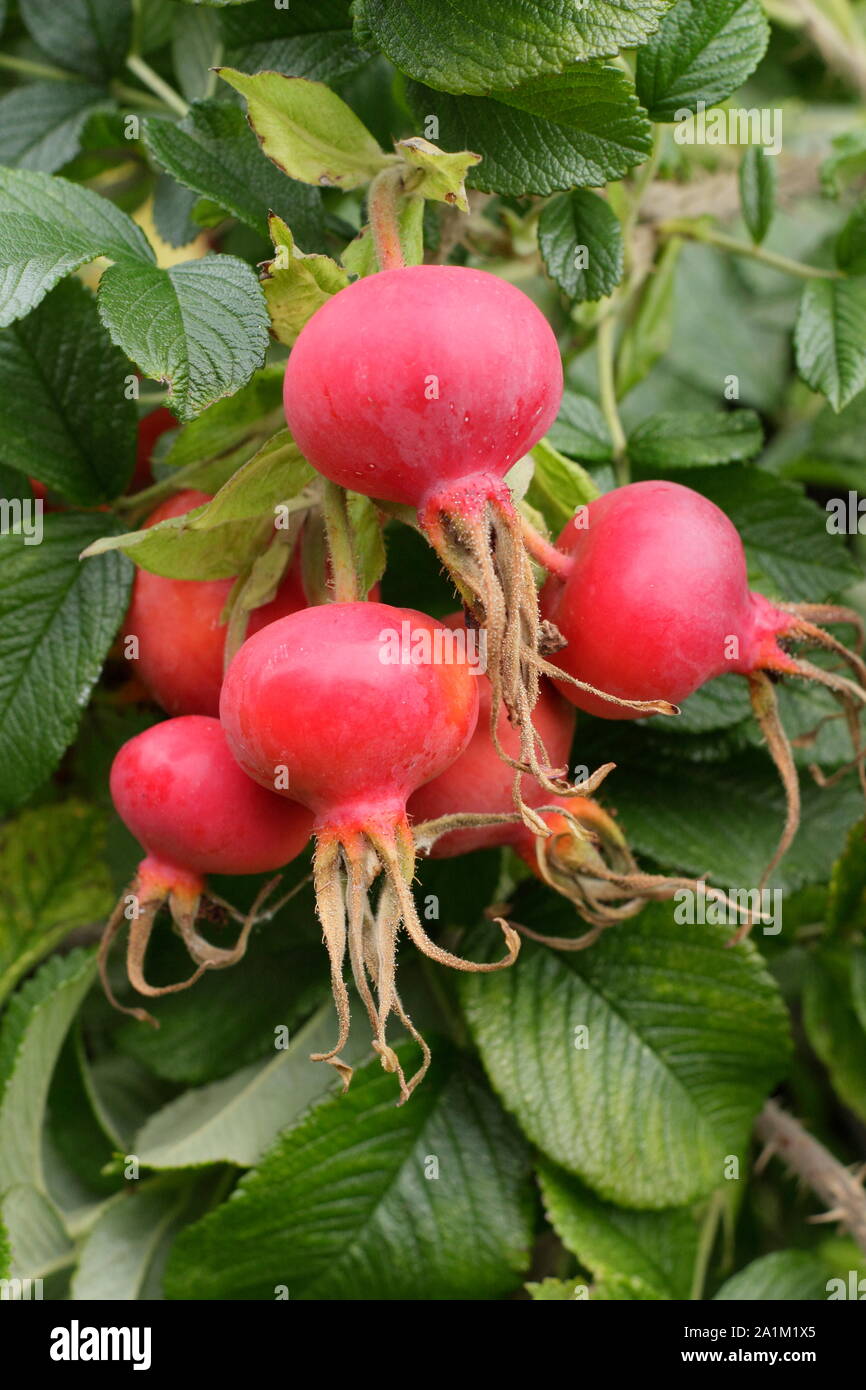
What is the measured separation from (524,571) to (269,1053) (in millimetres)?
754

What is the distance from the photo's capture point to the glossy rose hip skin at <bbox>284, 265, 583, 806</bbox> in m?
0.71

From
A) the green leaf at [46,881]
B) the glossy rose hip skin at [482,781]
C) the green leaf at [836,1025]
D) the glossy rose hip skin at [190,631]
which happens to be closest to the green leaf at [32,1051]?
the green leaf at [46,881]

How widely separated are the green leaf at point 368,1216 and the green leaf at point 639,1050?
0.36 feet

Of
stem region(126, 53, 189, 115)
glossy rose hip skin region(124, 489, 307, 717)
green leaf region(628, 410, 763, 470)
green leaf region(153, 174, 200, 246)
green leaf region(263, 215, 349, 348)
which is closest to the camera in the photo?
green leaf region(263, 215, 349, 348)

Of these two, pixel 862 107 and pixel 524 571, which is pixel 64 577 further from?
pixel 862 107

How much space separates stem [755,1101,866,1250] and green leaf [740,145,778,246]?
98 centimetres

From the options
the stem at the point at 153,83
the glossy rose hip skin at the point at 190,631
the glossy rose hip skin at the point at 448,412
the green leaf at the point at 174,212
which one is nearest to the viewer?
the glossy rose hip skin at the point at 448,412

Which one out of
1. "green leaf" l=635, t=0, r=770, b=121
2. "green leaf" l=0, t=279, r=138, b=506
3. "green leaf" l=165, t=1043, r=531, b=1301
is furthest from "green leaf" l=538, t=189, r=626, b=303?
"green leaf" l=165, t=1043, r=531, b=1301

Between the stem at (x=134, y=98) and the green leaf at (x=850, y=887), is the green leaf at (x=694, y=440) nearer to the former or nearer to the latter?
the green leaf at (x=850, y=887)

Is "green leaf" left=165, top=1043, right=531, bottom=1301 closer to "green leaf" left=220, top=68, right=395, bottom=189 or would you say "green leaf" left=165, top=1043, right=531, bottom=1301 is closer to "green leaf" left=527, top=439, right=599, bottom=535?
"green leaf" left=527, top=439, right=599, bottom=535

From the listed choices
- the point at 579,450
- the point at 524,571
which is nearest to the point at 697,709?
the point at 579,450

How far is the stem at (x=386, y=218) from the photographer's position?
842mm

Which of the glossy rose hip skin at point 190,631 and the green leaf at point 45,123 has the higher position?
the green leaf at point 45,123
